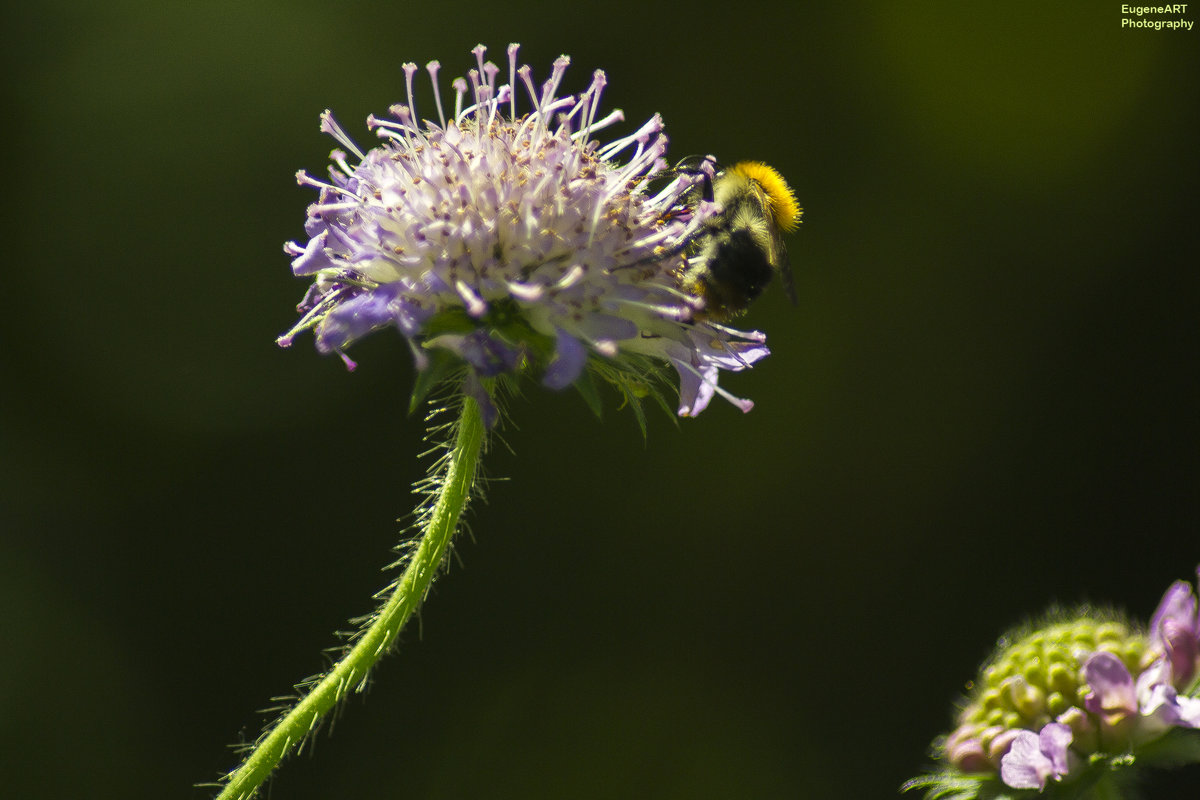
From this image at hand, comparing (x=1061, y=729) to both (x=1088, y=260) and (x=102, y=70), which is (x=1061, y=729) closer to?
(x=1088, y=260)

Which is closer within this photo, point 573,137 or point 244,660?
point 573,137

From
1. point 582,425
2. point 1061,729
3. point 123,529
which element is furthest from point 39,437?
point 1061,729

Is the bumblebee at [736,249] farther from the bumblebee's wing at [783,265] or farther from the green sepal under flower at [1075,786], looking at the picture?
Answer: the green sepal under flower at [1075,786]

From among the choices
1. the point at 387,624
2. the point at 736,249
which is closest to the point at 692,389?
the point at 736,249

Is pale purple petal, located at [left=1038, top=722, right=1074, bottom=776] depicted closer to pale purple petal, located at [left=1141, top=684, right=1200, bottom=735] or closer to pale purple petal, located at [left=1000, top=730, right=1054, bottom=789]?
pale purple petal, located at [left=1000, top=730, right=1054, bottom=789]

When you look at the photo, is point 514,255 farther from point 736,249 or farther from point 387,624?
point 387,624
